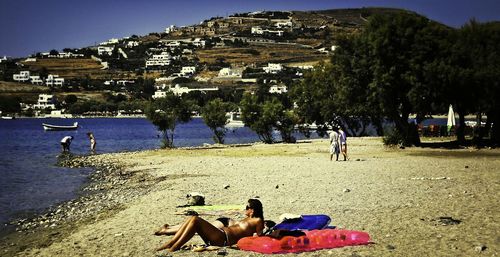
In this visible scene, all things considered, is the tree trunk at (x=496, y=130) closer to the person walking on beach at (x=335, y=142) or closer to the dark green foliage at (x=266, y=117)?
the person walking on beach at (x=335, y=142)

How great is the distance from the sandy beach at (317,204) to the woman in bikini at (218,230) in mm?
287

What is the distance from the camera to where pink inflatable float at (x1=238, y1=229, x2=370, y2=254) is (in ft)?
31.7

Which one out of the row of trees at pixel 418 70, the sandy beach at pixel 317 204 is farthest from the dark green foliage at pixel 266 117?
the sandy beach at pixel 317 204

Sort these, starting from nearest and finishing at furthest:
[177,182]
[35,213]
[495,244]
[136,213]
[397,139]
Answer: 1. [495,244]
2. [136,213]
3. [35,213]
4. [177,182]
5. [397,139]

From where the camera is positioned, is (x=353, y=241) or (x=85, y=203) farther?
(x=85, y=203)

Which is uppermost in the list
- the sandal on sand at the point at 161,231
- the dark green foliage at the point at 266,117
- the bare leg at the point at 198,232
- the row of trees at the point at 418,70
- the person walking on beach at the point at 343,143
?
the row of trees at the point at 418,70

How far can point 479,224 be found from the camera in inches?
441

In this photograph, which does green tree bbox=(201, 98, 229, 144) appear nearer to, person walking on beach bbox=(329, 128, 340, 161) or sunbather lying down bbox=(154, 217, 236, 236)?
person walking on beach bbox=(329, 128, 340, 161)

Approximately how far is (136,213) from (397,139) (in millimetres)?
26144

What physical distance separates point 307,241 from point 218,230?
1659 millimetres

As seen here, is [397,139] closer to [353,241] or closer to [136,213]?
[136,213]

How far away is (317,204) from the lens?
46.8 feet

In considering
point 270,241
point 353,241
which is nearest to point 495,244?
point 353,241

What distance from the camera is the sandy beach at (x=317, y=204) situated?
407 inches
